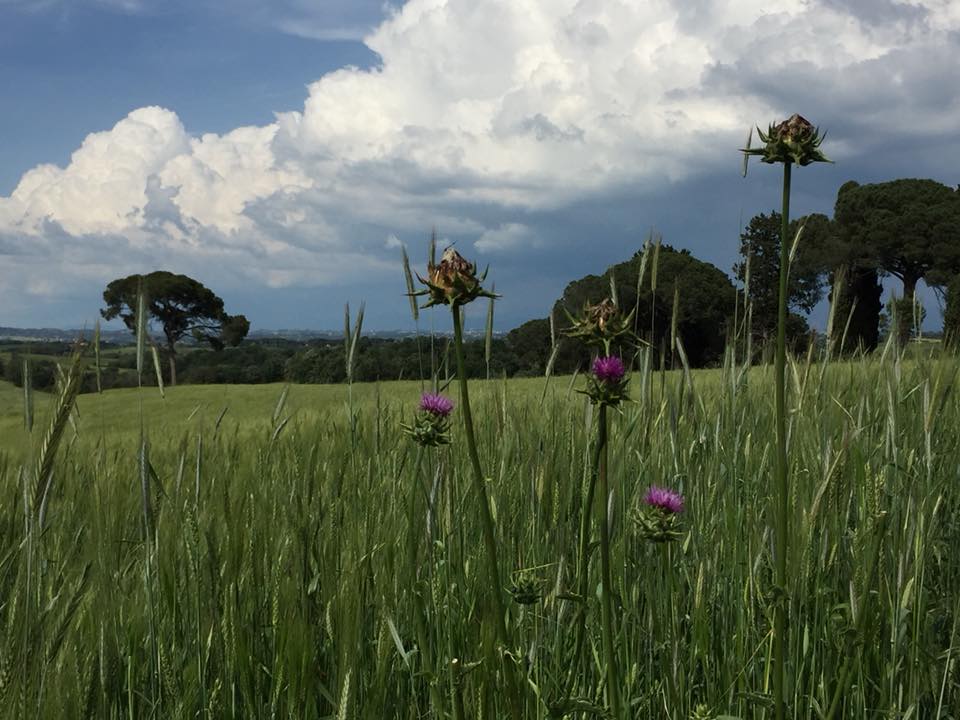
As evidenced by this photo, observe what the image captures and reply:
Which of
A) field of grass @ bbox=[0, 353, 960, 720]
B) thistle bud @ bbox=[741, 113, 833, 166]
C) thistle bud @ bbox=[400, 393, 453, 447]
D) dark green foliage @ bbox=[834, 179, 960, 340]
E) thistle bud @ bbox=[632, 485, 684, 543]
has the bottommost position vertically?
field of grass @ bbox=[0, 353, 960, 720]

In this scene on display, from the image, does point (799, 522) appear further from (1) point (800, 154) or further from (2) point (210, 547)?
(2) point (210, 547)

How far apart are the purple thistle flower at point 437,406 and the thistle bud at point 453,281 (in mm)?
306

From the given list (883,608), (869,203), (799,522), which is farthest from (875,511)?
(869,203)

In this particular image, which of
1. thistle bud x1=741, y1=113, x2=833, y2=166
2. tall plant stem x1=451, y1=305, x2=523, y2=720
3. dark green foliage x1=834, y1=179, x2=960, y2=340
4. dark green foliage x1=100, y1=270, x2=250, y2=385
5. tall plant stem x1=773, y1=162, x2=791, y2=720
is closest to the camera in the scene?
tall plant stem x1=451, y1=305, x2=523, y2=720

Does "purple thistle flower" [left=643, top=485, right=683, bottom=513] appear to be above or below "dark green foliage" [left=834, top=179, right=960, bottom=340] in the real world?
below

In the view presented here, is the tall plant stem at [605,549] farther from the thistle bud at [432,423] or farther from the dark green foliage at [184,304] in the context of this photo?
the dark green foliage at [184,304]

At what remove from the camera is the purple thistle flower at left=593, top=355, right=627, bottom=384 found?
3.10ft

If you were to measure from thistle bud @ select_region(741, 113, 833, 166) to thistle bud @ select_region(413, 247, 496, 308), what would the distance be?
46 centimetres

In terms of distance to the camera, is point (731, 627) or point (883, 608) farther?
point (731, 627)

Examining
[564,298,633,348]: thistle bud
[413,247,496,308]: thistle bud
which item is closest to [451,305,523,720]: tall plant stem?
[413,247,496,308]: thistle bud

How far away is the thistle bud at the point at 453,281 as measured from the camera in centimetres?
99

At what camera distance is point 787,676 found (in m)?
1.56

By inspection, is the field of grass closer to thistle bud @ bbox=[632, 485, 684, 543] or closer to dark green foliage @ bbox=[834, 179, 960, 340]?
thistle bud @ bbox=[632, 485, 684, 543]

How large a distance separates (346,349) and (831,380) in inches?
112
